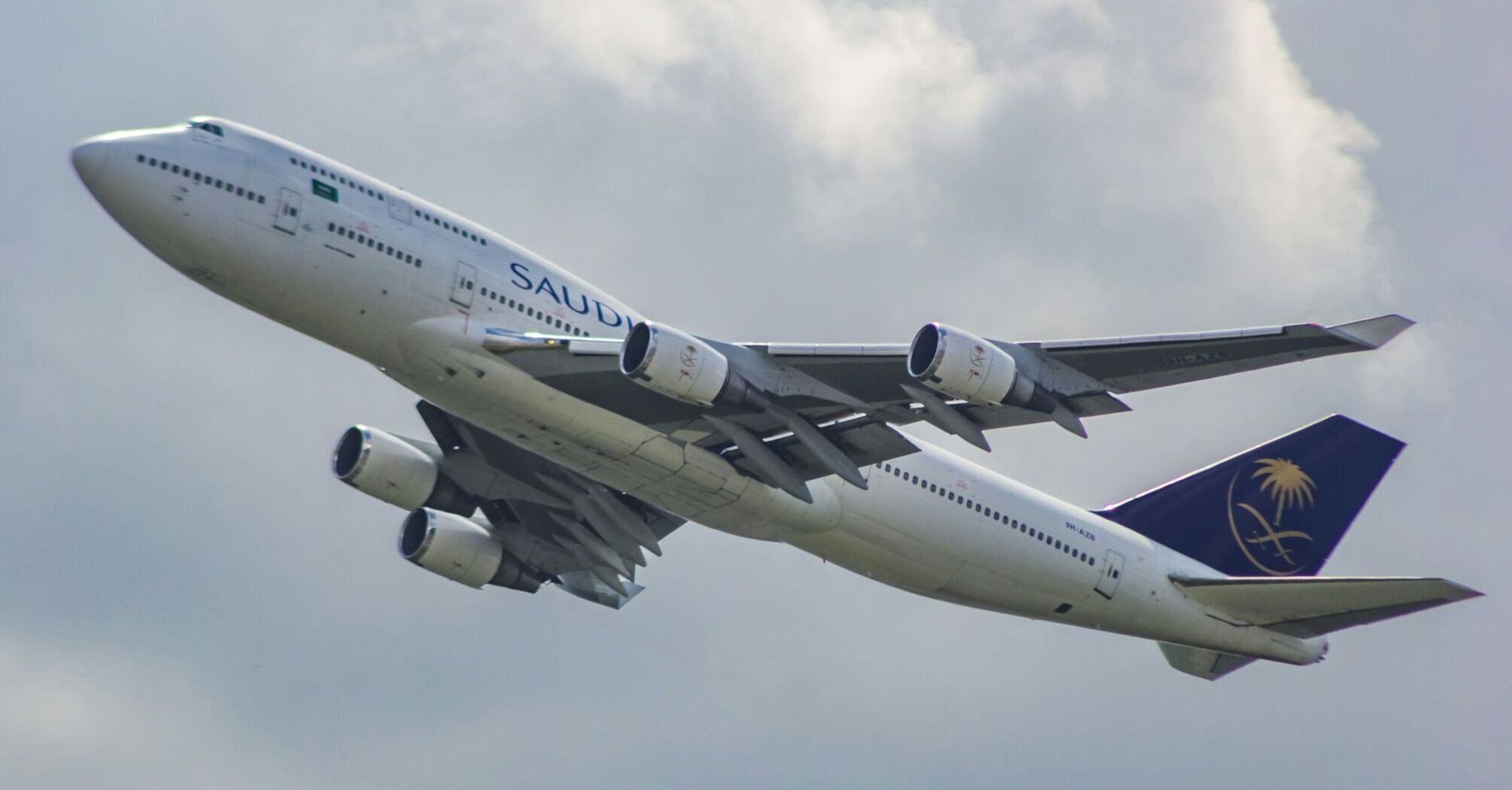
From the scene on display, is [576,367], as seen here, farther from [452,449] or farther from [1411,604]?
[1411,604]

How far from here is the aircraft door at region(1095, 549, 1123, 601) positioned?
41.4 meters

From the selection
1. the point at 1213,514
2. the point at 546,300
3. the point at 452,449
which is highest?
the point at 1213,514

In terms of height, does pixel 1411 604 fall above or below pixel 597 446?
above

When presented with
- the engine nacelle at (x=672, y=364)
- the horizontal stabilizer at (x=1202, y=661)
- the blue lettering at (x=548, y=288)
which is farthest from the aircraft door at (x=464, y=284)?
the horizontal stabilizer at (x=1202, y=661)

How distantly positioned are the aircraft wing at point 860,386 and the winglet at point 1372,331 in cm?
5

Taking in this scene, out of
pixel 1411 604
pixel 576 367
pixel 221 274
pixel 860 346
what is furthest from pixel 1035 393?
pixel 221 274

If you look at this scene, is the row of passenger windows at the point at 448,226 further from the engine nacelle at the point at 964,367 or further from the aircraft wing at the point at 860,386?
the engine nacelle at the point at 964,367

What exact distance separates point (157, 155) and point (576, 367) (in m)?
8.94

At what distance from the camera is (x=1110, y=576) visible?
41.5m

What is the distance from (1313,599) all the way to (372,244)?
2312 cm

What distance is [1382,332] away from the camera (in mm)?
29234

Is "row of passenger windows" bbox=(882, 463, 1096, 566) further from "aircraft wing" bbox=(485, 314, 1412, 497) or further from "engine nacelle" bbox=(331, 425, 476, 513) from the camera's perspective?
"engine nacelle" bbox=(331, 425, 476, 513)

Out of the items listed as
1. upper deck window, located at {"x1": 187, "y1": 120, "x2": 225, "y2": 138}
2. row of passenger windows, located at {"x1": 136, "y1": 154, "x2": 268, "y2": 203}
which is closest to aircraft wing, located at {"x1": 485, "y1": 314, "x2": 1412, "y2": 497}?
row of passenger windows, located at {"x1": 136, "y1": 154, "x2": 268, "y2": 203}

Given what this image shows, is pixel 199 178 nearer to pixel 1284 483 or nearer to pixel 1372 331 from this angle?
pixel 1372 331
